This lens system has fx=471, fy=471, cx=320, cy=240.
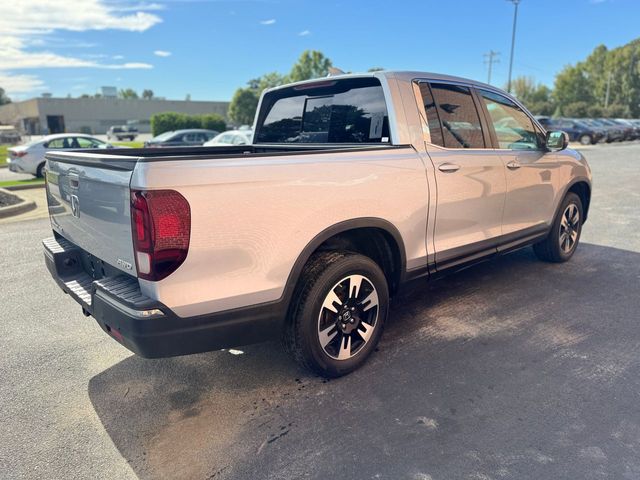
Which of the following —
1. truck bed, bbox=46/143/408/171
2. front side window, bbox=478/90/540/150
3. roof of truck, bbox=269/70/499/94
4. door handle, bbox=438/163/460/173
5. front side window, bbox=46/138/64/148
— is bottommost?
front side window, bbox=46/138/64/148

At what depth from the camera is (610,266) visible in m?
5.43

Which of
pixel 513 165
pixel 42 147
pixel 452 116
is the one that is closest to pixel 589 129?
pixel 42 147

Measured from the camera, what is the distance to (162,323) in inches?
93.5

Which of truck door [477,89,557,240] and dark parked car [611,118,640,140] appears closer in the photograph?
truck door [477,89,557,240]

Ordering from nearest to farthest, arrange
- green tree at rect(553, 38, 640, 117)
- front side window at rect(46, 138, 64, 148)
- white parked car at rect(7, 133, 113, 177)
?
white parked car at rect(7, 133, 113, 177) → front side window at rect(46, 138, 64, 148) → green tree at rect(553, 38, 640, 117)

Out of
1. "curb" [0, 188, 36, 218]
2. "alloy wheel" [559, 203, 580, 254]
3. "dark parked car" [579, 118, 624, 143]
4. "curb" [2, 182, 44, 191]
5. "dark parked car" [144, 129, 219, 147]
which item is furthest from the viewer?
"dark parked car" [579, 118, 624, 143]

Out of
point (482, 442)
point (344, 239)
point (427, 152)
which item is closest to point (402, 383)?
point (482, 442)

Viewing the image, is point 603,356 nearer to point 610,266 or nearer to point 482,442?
point 482,442

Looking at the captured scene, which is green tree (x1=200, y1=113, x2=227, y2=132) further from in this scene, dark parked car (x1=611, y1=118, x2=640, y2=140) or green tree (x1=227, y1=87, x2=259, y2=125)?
dark parked car (x1=611, y1=118, x2=640, y2=140)

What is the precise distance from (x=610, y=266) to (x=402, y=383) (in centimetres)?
371

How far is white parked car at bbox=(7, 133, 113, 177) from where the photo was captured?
554 inches

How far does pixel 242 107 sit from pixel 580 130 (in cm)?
4155

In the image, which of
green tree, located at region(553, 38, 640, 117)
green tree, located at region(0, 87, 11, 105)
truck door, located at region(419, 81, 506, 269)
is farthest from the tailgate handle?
green tree, located at region(0, 87, 11, 105)

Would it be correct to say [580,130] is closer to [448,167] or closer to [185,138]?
[185,138]
